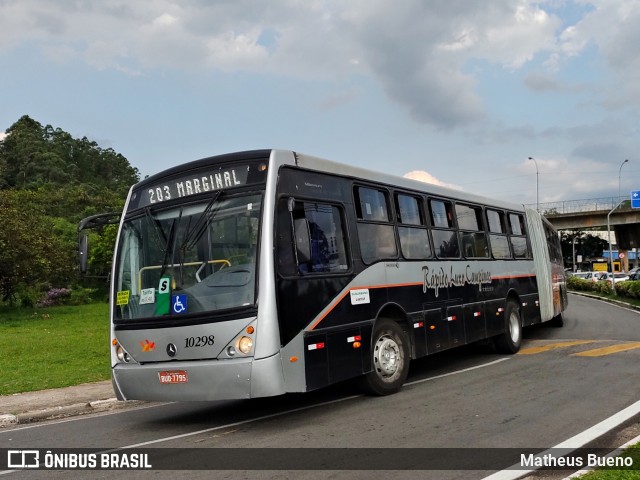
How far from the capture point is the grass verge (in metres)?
12.9

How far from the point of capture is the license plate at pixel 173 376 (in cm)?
718

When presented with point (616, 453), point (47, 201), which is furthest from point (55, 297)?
point (616, 453)

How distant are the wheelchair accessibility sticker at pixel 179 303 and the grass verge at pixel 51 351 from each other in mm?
6192

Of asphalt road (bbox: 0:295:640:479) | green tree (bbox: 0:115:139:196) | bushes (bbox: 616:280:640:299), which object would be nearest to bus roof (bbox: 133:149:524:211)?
asphalt road (bbox: 0:295:640:479)

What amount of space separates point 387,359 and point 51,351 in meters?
12.2

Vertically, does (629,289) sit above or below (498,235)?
below

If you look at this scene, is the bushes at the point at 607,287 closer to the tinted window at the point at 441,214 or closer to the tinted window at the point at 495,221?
the tinted window at the point at 495,221

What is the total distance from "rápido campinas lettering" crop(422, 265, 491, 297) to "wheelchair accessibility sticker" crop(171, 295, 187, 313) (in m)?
4.36

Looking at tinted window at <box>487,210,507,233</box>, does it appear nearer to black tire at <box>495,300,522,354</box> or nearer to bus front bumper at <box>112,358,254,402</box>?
black tire at <box>495,300,522,354</box>

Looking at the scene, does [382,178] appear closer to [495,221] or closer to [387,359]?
[387,359]

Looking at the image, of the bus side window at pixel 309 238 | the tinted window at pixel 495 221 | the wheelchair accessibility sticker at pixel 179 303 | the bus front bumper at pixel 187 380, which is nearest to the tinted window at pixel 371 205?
the bus side window at pixel 309 238

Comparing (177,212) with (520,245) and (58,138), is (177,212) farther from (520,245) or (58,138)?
(58,138)

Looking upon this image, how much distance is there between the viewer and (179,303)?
7.36 metres

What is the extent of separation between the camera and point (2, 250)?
92.4 ft
